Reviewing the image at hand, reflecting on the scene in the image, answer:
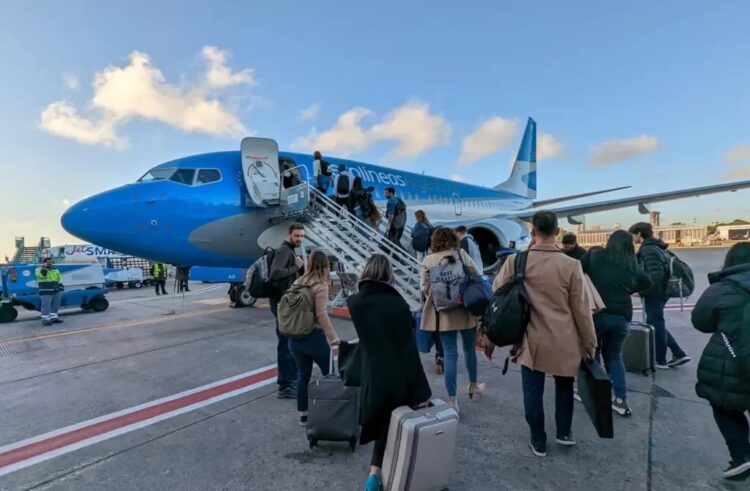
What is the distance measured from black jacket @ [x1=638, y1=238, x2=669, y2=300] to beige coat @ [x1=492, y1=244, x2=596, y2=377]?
245cm

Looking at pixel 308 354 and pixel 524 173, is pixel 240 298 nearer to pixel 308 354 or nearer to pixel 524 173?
pixel 308 354

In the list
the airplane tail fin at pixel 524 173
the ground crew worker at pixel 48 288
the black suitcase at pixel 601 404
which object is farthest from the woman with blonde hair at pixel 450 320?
the airplane tail fin at pixel 524 173

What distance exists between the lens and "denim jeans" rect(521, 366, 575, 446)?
273 cm

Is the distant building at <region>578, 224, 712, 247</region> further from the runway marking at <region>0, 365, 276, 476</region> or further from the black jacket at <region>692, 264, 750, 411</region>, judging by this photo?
the runway marking at <region>0, 365, 276, 476</region>

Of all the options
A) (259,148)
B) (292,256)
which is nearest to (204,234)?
(259,148)

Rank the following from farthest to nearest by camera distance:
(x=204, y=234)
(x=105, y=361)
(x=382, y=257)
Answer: (x=204, y=234) → (x=105, y=361) → (x=382, y=257)

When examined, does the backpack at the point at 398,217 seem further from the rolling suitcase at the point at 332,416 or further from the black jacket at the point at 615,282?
the rolling suitcase at the point at 332,416

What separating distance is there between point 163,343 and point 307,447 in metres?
4.75

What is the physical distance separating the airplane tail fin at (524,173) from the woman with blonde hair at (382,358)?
2213cm

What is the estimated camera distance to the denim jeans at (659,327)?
4.59 meters

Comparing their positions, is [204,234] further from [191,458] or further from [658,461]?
[658,461]

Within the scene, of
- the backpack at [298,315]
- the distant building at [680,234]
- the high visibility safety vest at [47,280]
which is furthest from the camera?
the distant building at [680,234]

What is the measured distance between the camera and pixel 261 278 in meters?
3.97

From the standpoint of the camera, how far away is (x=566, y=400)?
2834 mm
